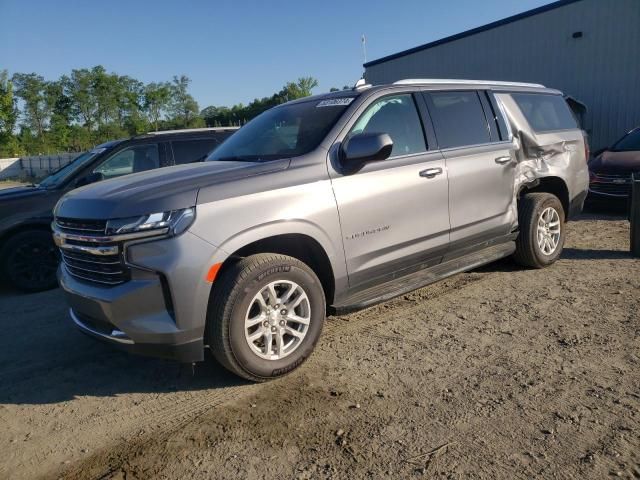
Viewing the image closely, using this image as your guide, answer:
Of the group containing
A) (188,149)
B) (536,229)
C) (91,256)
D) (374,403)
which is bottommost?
(374,403)

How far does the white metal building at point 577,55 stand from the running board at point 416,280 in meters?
12.2

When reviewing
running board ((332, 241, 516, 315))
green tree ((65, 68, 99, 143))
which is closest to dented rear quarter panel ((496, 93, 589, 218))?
running board ((332, 241, 516, 315))

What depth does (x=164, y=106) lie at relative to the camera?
263ft

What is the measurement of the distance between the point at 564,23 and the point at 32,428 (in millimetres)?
17737

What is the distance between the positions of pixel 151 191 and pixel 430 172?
87.8 inches

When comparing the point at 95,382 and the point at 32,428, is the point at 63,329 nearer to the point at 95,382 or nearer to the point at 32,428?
the point at 95,382

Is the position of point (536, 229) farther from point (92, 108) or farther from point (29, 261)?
point (92, 108)

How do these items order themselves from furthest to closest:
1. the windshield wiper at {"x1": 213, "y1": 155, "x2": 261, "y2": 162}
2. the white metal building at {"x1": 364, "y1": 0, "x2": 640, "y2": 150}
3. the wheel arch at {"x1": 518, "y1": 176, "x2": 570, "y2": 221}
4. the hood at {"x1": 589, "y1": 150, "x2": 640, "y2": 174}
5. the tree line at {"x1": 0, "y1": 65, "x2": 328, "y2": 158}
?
Answer: 1. the tree line at {"x1": 0, "y1": 65, "x2": 328, "y2": 158}
2. the white metal building at {"x1": 364, "y1": 0, "x2": 640, "y2": 150}
3. the hood at {"x1": 589, "y1": 150, "x2": 640, "y2": 174}
4. the wheel arch at {"x1": 518, "y1": 176, "x2": 570, "y2": 221}
5. the windshield wiper at {"x1": 213, "y1": 155, "x2": 261, "y2": 162}

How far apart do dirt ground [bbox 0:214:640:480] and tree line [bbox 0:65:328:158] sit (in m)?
61.3

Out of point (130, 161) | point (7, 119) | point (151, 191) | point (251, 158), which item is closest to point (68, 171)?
point (130, 161)

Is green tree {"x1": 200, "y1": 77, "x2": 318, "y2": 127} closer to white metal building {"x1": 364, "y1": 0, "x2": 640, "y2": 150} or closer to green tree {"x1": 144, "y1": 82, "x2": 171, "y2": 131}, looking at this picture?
green tree {"x1": 144, "y1": 82, "x2": 171, "y2": 131}

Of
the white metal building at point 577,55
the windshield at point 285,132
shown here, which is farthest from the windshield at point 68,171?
the white metal building at point 577,55

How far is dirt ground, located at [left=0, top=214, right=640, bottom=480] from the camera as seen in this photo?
243cm

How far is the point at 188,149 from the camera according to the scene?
704 cm
